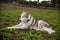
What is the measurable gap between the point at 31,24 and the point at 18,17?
0.56ft

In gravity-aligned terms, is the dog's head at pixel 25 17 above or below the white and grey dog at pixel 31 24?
above

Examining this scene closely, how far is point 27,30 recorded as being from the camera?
1.36m

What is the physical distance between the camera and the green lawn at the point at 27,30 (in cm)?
133

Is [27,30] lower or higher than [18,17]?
lower

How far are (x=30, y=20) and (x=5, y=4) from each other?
13.5 inches

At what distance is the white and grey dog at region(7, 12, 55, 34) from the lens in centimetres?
136

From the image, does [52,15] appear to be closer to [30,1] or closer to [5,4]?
[30,1]

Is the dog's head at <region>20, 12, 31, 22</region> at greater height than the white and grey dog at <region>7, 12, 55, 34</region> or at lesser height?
greater

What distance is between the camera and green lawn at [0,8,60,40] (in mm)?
1329

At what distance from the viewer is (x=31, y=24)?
1.38 metres

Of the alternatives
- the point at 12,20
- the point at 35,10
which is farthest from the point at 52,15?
the point at 12,20

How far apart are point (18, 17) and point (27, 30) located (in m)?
0.18

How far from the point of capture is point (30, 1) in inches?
55.8

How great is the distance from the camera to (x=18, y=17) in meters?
1.37
